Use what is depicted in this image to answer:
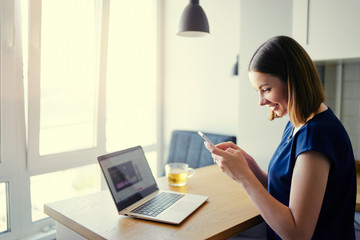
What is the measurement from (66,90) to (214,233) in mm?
1735

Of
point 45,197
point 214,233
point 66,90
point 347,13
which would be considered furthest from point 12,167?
point 347,13

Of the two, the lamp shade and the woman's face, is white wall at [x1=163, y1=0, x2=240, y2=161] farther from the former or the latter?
the woman's face

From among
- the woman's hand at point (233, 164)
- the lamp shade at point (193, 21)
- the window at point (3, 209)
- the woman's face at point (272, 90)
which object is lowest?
the window at point (3, 209)

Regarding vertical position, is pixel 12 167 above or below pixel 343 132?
below

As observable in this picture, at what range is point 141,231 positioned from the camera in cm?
108

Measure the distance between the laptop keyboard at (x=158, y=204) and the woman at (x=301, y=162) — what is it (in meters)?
0.30

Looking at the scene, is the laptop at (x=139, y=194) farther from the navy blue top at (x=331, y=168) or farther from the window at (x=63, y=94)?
the window at (x=63, y=94)

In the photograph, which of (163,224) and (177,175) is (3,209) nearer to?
(177,175)

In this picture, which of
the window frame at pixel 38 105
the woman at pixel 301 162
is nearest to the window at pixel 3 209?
the window frame at pixel 38 105

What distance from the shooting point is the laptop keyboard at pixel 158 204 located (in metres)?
1.21

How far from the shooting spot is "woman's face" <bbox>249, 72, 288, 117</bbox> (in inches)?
43.9

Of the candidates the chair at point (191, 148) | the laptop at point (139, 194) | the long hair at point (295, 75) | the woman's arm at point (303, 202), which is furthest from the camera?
the chair at point (191, 148)

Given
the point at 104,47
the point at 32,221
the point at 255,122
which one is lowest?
the point at 32,221

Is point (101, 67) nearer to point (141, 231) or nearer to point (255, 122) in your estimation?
point (255, 122)
